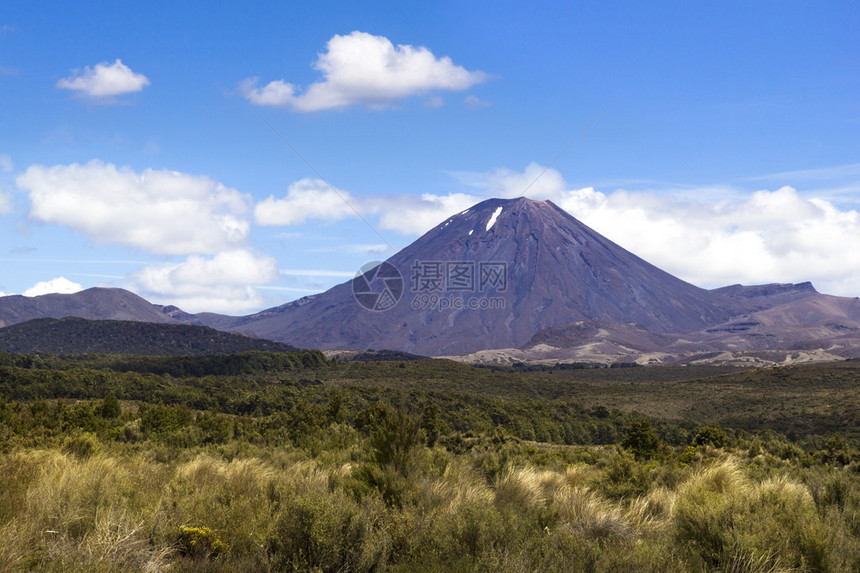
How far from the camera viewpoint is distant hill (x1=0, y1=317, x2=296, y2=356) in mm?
142625

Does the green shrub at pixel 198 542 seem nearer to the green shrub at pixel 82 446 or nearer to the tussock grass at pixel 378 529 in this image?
the tussock grass at pixel 378 529

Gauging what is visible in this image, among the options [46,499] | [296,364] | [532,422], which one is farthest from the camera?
[296,364]

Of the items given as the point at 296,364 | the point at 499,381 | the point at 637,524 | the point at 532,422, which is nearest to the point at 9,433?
the point at 637,524

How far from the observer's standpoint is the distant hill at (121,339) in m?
143

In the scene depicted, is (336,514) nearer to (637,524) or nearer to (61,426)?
(637,524)

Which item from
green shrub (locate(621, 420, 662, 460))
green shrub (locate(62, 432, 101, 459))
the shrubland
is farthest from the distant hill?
the shrubland

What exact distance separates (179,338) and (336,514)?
164m

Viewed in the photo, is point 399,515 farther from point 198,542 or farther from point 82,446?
point 82,446

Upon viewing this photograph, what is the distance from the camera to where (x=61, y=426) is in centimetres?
1884

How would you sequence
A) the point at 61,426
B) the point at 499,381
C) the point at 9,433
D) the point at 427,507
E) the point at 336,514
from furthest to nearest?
the point at 499,381
the point at 61,426
the point at 9,433
the point at 427,507
the point at 336,514

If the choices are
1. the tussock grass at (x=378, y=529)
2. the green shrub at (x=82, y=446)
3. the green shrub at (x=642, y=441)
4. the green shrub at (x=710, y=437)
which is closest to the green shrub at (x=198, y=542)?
the tussock grass at (x=378, y=529)

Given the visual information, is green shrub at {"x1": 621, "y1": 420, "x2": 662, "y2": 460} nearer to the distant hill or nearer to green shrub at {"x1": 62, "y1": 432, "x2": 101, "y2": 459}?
green shrub at {"x1": 62, "y1": 432, "x2": 101, "y2": 459}

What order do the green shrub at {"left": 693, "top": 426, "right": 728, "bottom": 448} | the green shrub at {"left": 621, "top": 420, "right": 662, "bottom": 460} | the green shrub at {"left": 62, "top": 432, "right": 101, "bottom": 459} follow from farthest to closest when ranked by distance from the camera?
the green shrub at {"left": 693, "top": 426, "right": 728, "bottom": 448}, the green shrub at {"left": 621, "top": 420, "right": 662, "bottom": 460}, the green shrub at {"left": 62, "top": 432, "right": 101, "bottom": 459}

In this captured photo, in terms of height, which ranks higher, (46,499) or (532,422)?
(46,499)
